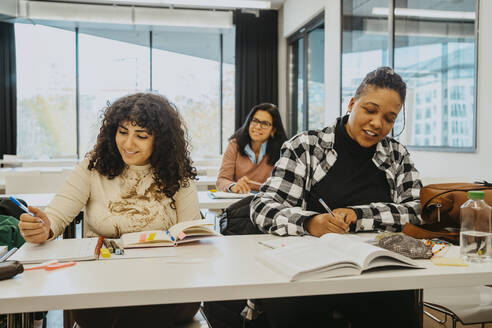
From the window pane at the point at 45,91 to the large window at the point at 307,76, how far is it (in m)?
3.83

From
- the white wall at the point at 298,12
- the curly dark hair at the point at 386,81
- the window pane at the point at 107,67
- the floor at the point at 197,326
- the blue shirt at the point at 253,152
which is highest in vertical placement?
the white wall at the point at 298,12

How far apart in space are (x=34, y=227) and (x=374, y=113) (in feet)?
4.14

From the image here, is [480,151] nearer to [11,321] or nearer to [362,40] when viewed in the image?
[362,40]

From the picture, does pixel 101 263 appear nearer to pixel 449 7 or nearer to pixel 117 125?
pixel 117 125

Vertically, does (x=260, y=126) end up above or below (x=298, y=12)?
below

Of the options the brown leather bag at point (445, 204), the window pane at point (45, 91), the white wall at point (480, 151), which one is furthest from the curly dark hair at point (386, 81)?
the window pane at point (45, 91)

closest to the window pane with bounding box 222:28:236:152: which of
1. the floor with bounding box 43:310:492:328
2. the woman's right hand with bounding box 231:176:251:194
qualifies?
the woman's right hand with bounding box 231:176:251:194

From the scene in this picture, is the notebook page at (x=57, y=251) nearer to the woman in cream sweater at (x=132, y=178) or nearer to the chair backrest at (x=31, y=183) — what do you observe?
the woman in cream sweater at (x=132, y=178)

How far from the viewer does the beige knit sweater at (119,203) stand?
1752 millimetres

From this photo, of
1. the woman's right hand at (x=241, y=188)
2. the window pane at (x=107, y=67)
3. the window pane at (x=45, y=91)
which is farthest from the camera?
the window pane at (x=107, y=67)

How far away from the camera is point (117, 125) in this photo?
1858mm

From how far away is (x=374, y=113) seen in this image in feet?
5.73

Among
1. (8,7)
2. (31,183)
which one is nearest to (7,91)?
(8,7)

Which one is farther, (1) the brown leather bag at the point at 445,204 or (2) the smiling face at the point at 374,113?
(2) the smiling face at the point at 374,113
